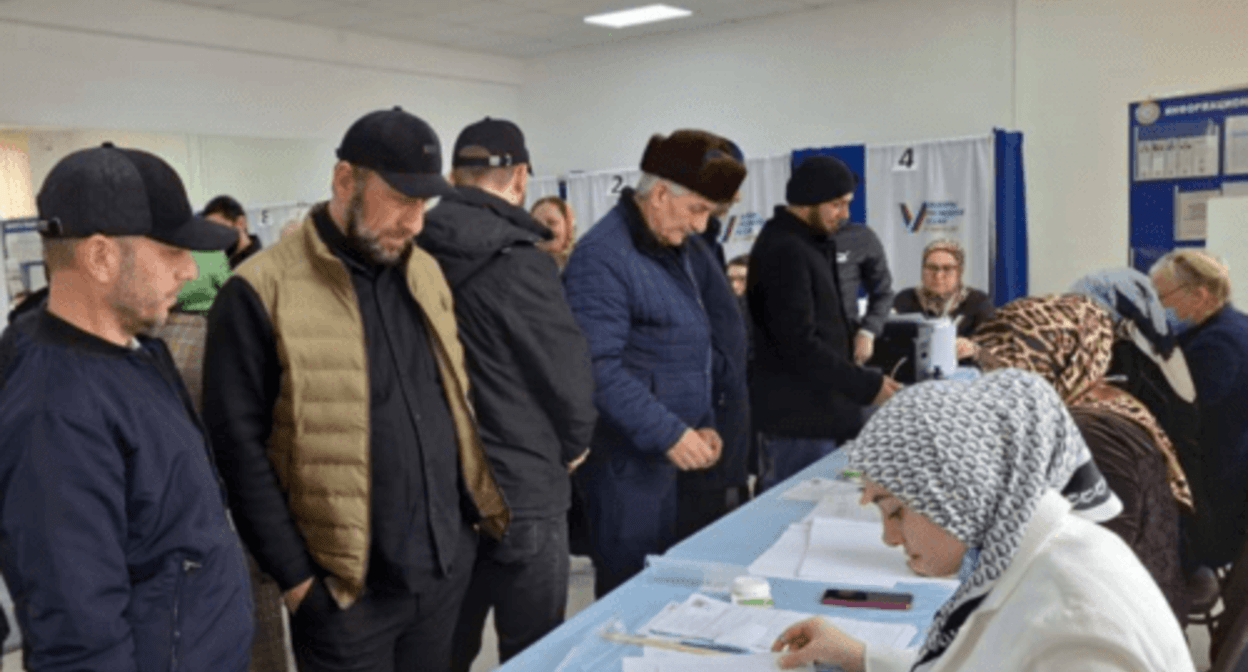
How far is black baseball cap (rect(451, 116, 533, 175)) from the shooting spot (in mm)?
2281

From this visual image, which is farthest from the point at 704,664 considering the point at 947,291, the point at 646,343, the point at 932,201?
the point at 932,201

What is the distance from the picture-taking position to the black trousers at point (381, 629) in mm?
1799

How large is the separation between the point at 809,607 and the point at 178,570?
1.00m

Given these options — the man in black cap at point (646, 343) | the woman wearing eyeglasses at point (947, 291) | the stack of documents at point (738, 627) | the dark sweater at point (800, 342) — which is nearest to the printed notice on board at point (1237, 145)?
the woman wearing eyeglasses at point (947, 291)

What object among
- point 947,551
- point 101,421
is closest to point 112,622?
point 101,421

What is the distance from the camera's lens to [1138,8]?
6.21m

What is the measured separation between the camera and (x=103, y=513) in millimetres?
1289

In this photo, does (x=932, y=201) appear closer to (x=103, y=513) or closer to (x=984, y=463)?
(x=984, y=463)

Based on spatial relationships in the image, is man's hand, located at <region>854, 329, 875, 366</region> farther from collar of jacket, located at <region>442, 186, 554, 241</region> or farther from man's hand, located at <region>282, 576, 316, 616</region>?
man's hand, located at <region>282, 576, 316, 616</region>

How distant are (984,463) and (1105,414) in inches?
35.1

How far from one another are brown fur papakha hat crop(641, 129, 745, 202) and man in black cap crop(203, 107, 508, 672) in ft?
2.61

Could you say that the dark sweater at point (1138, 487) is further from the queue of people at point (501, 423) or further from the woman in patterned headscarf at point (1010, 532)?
the woman in patterned headscarf at point (1010, 532)

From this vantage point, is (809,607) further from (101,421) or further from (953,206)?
(953,206)

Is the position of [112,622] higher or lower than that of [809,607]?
higher
